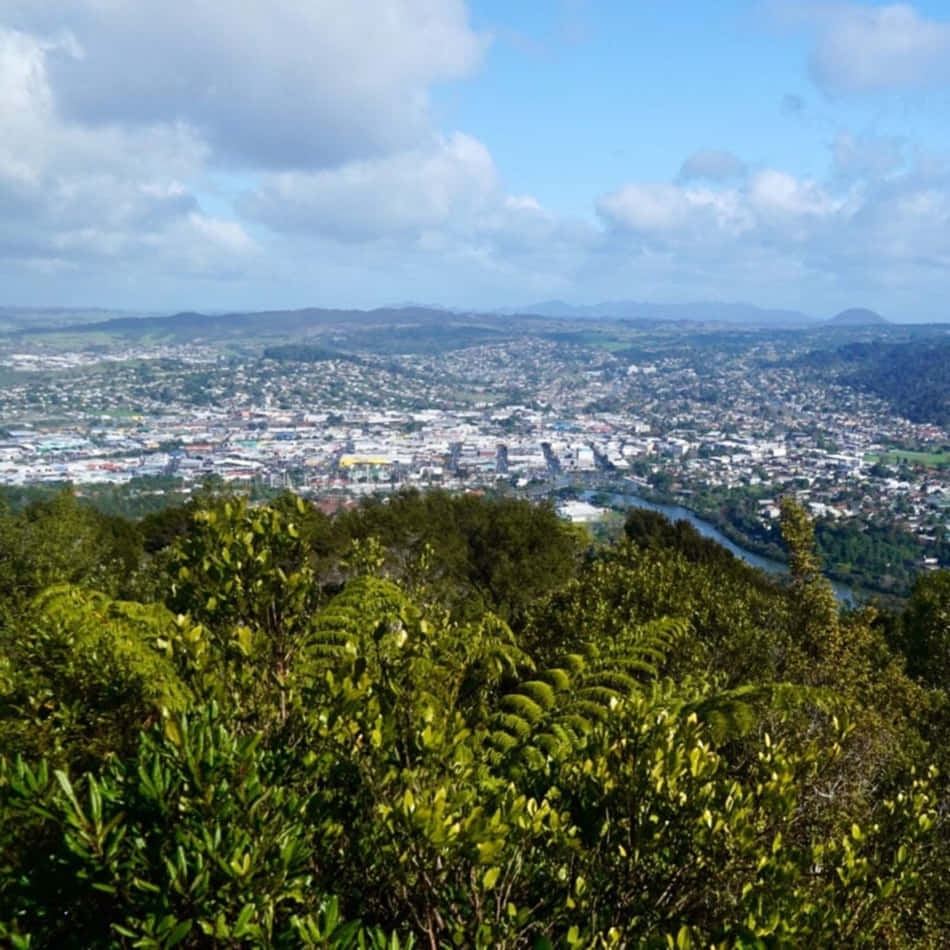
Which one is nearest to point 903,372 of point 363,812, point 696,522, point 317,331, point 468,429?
point 468,429

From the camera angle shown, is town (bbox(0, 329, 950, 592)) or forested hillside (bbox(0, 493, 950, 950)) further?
town (bbox(0, 329, 950, 592))

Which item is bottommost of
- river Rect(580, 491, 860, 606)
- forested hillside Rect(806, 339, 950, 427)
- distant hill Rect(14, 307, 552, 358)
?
river Rect(580, 491, 860, 606)

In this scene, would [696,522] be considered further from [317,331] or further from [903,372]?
[317,331]

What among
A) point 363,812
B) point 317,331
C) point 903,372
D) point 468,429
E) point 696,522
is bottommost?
point 696,522

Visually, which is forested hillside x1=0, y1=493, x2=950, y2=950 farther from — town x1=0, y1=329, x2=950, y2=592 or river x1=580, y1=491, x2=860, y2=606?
river x1=580, y1=491, x2=860, y2=606

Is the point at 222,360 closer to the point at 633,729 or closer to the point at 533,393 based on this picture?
the point at 533,393

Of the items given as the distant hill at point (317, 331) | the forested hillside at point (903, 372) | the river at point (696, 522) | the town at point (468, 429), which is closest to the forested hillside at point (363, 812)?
the town at point (468, 429)

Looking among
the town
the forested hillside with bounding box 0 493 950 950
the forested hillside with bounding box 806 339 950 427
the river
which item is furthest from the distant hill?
the forested hillside with bounding box 0 493 950 950

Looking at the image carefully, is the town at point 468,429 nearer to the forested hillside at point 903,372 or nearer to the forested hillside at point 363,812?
the forested hillside at point 903,372

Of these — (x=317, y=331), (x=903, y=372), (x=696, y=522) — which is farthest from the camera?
(x=317, y=331)
